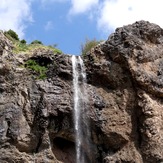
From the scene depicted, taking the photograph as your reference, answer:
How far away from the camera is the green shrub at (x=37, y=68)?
19.6m

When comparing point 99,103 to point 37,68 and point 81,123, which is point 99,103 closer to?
point 81,123

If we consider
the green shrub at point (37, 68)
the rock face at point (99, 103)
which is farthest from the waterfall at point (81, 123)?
the green shrub at point (37, 68)

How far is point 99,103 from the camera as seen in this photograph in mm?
18906

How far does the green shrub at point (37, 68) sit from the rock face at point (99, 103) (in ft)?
1.02

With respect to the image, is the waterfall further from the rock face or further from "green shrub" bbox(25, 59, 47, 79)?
"green shrub" bbox(25, 59, 47, 79)

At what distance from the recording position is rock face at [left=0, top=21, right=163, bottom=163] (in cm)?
1731

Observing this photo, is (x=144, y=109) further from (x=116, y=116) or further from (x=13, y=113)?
(x=13, y=113)

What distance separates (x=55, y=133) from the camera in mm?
18016

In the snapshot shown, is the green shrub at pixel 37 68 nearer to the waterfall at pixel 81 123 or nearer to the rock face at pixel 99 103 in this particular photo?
the rock face at pixel 99 103

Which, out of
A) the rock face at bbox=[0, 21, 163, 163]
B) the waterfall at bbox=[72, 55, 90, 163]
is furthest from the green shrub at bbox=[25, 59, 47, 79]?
the waterfall at bbox=[72, 55, 90, 163]

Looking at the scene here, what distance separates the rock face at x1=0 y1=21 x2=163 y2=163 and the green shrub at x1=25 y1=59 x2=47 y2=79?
312 millimetres

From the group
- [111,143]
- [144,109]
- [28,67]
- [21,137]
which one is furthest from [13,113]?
[144,109]

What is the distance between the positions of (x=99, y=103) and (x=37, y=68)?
3757mm

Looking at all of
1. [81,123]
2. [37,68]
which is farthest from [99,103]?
[37,68]
